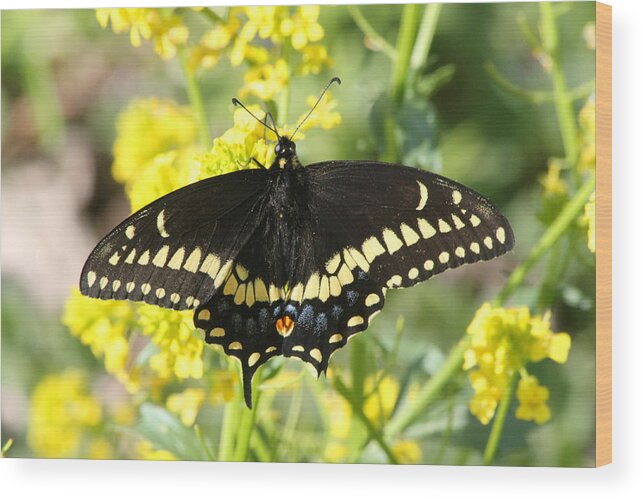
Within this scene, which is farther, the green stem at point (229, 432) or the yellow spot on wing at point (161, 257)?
the green stem at point (229, 432)

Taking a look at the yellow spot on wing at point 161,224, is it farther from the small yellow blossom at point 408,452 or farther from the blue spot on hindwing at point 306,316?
the small yellow blossom at point 408,452

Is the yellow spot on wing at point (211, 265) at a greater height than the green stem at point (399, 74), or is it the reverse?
the green stem at point (399, 74)

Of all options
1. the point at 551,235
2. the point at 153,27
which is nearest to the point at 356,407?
the point at 551,235

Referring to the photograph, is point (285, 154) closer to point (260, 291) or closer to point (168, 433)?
point (260, 291)

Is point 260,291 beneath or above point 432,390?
above

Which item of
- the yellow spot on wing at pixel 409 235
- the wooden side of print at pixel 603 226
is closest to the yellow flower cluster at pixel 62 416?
the yellow spot on wing at pixel 409 235

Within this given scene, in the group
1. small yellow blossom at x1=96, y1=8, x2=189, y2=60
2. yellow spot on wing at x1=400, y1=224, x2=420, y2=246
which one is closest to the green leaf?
yellow spot on wing at x1=400, y1=224, x2=420, y2=246
